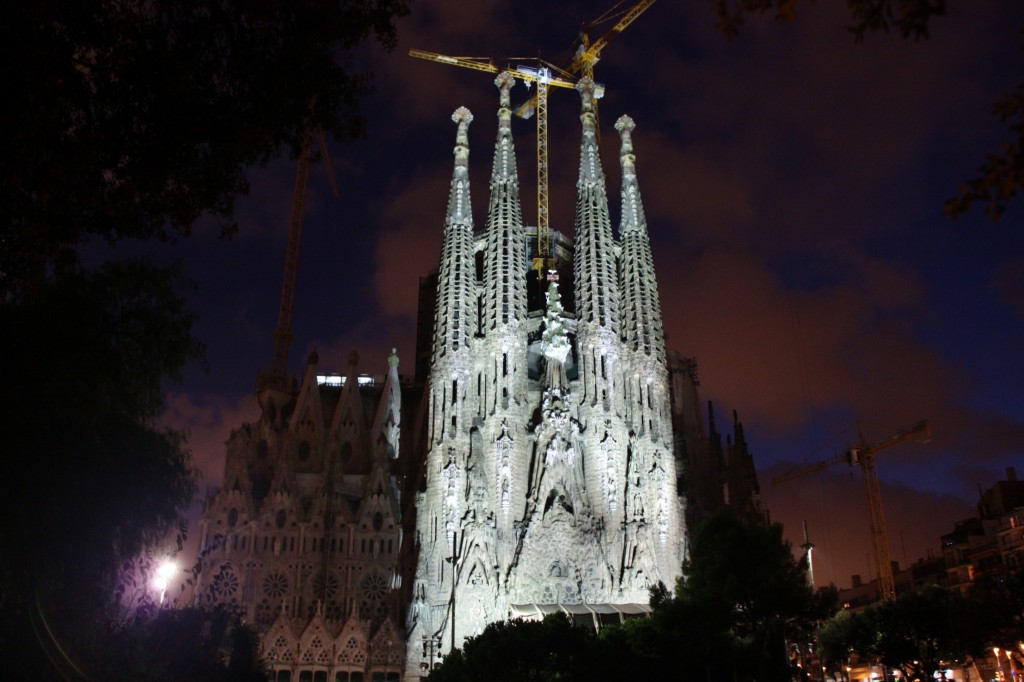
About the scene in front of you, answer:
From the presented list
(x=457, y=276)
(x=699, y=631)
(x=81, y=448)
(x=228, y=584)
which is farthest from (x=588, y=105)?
(x=81, y=448)

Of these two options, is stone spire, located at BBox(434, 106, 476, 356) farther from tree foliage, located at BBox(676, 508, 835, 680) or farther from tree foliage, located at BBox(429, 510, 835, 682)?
tree foliage, located at BBox(676, 508, 835, 680)

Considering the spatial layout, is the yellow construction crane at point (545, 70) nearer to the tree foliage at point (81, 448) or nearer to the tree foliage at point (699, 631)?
the tree foliage at point (699, 631)

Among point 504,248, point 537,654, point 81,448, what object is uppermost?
point 504,248

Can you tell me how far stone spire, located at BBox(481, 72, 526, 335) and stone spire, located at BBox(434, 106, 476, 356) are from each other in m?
1.30

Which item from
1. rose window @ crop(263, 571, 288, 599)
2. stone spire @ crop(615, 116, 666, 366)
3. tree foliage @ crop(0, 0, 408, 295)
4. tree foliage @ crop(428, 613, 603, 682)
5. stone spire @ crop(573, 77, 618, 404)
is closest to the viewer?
tree foliage @ crop(0, 0, 408, 295)

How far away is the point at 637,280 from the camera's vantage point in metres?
64.7

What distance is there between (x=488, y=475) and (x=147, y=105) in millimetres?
46178

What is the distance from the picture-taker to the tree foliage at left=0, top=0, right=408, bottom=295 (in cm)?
1043

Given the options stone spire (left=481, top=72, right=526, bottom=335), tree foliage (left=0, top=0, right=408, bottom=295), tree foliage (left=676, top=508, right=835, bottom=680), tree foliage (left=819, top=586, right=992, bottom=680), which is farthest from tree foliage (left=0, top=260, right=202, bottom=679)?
stone spire (left=481, top=72, right=526, bottom=335)

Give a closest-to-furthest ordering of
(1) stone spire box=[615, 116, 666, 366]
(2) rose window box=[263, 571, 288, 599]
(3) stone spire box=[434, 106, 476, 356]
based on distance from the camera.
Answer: (2) rose window box=[263, 571, 288, 599]
(3) stone spire box=[434, 106, 476, 356]
(1) stone spire box=[615, 116, 666, 366]

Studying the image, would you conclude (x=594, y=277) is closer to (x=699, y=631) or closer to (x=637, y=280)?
(x=637, y=280)

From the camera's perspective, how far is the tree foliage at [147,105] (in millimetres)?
10430

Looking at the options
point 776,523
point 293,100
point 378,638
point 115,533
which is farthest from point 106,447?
point 378,638

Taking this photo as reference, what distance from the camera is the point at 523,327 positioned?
60.9 metres
